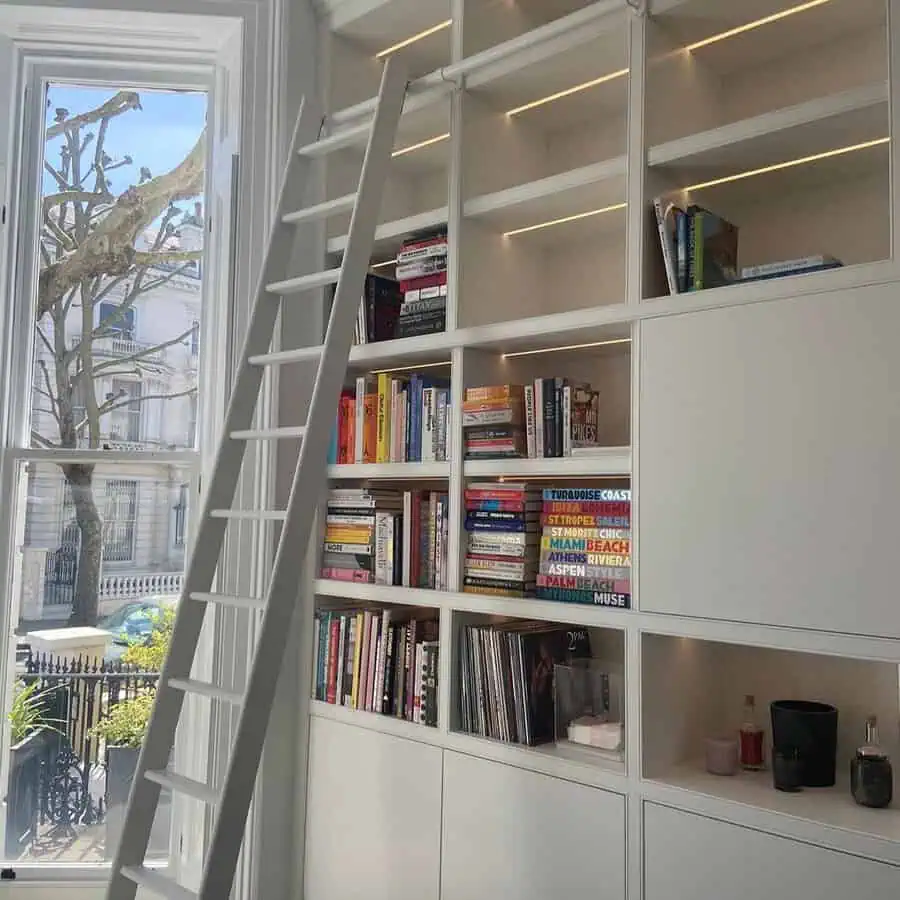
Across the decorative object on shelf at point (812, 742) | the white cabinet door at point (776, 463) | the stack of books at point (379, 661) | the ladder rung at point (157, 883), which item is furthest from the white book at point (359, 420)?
the decorative object on shelf at point (812, 742)

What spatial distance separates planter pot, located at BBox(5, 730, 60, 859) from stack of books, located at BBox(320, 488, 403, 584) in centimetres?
96

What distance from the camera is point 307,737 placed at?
2.61 meters

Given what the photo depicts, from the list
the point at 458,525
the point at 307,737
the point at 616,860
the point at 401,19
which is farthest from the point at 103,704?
the point at 401,19

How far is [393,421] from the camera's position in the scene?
8.20 ft

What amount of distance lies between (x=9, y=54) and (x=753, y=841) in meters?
2.94

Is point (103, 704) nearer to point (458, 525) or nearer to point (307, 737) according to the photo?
point (307, 737)

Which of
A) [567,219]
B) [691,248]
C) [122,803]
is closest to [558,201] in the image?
[567,219]

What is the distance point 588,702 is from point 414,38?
6.42 feet

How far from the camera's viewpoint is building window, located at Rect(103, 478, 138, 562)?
9.01 ft

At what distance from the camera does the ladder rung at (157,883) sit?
1.93 metres

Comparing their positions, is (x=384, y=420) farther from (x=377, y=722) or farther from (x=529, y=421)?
(x=377, y=722)

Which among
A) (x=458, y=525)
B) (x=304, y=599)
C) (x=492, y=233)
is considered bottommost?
(x=304, y=599)

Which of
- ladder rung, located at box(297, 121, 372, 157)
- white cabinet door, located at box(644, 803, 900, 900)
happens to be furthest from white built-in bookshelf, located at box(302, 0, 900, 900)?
ladder rung, located at box(297, 121, 372, 157)

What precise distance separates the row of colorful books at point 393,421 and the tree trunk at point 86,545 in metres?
0.75
